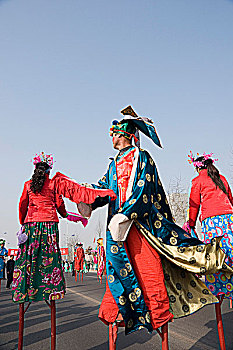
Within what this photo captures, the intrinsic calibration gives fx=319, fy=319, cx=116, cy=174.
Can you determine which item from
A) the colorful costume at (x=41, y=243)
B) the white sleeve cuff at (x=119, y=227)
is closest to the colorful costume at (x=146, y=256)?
the white sleeve cuff at (x=119, y=227)

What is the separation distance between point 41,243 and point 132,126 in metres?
1.69

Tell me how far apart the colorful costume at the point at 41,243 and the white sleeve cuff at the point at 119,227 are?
725mm

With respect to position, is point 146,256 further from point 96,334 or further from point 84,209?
point 96,334

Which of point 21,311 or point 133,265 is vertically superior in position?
point 133,265

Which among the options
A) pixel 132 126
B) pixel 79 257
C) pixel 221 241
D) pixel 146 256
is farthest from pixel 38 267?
pixel 79 257

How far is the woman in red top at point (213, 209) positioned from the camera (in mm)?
3617

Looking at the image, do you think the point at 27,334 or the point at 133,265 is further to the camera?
the point at 27,334

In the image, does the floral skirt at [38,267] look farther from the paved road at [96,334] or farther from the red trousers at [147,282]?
the red trousers at [147,282]

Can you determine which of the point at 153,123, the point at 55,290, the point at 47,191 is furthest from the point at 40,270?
the point at 153,123

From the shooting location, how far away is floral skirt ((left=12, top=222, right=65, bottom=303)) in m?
3.53

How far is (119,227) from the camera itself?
2.78 metres

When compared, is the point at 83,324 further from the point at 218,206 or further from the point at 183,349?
the point at 218,206

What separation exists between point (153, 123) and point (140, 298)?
5.95 ft

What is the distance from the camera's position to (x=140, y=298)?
8.95 ft
